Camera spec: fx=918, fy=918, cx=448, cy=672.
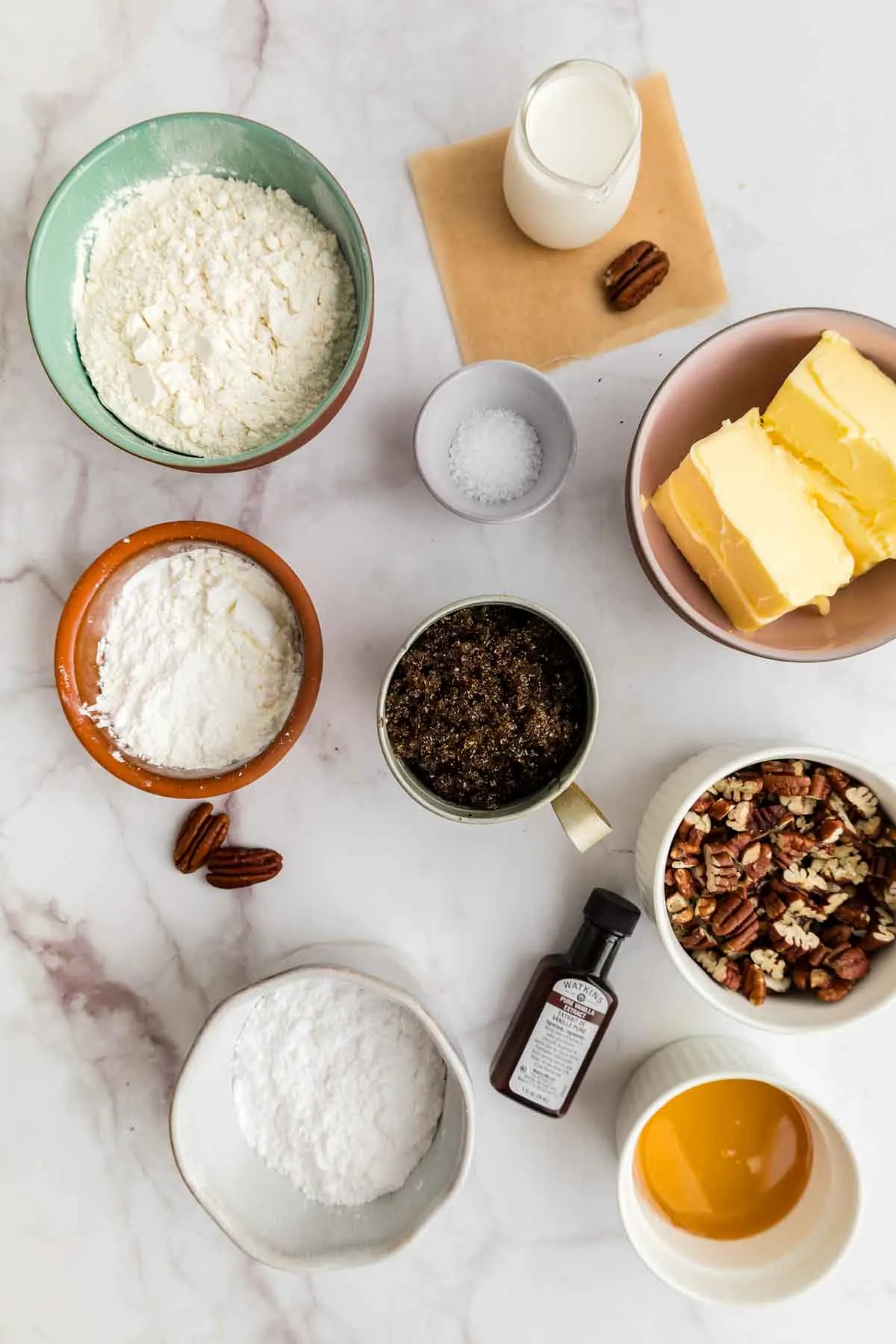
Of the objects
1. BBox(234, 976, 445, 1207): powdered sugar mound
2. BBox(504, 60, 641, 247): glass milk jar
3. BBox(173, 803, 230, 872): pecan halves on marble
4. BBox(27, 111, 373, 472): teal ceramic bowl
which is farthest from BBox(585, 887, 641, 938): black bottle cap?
BBox(504, 60, 641, 247): glass milk jar

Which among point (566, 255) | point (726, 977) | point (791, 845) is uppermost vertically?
point (566, 255)

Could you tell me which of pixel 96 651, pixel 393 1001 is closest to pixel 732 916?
pixel 393 1001

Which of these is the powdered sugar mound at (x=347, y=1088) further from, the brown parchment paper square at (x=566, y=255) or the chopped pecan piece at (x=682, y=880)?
the brown parchment paper square at (x=566, y=255)

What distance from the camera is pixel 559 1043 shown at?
3.37ft

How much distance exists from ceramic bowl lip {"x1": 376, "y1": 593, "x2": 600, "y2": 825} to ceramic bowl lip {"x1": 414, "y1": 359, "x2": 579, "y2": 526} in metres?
0.11

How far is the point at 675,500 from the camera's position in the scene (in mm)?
960

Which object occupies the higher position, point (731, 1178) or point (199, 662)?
point (199, 662)

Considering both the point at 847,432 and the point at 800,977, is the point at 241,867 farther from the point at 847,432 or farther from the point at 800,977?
the point at 847,432

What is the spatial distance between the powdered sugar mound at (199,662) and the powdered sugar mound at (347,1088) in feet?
0.97

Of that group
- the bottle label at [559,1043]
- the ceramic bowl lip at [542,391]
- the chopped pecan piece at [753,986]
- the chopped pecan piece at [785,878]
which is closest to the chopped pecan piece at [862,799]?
the chopped pecan piece at [785,878]

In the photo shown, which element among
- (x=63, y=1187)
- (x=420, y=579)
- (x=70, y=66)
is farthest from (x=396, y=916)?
(x=70, y=66)

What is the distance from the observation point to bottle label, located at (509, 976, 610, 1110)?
3.35ft

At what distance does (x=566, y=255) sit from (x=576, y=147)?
0.38ft

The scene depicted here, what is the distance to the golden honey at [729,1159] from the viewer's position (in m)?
1.07
